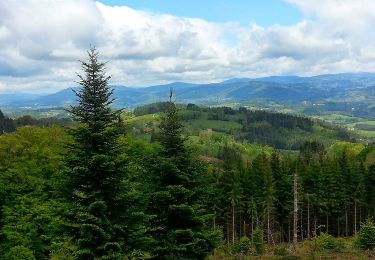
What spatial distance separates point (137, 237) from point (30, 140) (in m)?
27.8

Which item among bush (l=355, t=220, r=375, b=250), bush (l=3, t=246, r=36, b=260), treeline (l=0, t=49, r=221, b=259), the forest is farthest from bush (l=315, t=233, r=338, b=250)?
bush (l=3, t=246, r=36, b=260)

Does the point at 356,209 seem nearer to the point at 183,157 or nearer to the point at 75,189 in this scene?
the point at 183,157

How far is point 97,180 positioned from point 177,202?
6.91 metres

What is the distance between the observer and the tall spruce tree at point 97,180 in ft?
63.5

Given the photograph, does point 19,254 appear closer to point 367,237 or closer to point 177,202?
point 177,202

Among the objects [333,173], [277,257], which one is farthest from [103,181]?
[333,173]

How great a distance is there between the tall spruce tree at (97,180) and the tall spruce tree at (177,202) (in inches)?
172

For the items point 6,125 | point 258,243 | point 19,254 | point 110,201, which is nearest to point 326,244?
point 258,243

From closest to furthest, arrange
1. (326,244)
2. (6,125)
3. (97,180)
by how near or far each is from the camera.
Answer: (97,180) → (326,244) → (6,125)

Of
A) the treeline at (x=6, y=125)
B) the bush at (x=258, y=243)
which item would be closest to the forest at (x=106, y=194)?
the bush at (x=258, y=243)

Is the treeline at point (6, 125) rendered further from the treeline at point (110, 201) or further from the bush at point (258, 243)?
the bush at point (258, 243)

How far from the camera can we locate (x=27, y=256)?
35656mm

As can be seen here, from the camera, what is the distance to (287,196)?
216ft

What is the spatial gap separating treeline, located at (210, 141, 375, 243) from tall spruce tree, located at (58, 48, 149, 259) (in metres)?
41.1
